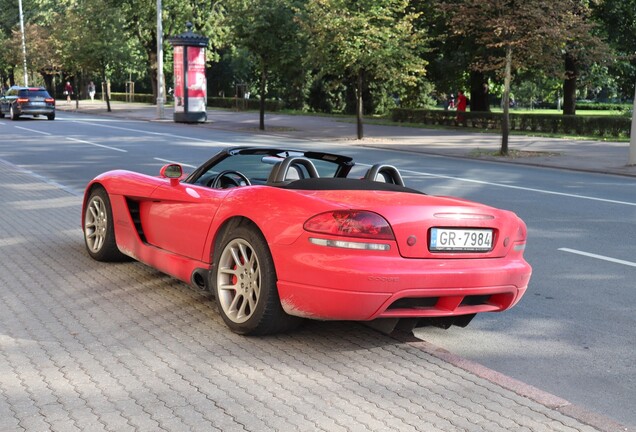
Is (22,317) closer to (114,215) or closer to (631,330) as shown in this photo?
(114,215)

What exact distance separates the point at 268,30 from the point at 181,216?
28.4 m

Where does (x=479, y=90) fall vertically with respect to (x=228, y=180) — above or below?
above

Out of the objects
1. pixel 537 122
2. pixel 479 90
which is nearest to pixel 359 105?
pixel 537 122

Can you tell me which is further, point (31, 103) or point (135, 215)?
point (31, 103)

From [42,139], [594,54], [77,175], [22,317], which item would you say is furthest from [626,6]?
[22,317]

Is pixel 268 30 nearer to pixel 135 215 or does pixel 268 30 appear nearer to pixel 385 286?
pixel 135 215

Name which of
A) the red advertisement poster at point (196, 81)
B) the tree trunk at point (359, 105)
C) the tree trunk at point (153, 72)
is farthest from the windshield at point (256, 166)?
the tree trunk at point (153, 72)

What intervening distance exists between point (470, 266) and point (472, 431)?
1.34 m

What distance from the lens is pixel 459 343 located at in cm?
523

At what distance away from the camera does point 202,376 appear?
437cm

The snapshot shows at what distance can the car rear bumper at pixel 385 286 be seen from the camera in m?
4.53

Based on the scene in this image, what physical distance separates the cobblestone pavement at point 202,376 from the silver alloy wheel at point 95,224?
2.69 ft

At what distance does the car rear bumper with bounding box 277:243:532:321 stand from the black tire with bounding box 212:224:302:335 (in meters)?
0.13

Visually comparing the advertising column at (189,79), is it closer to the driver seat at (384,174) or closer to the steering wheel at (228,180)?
the steering wheel at (228,180)
